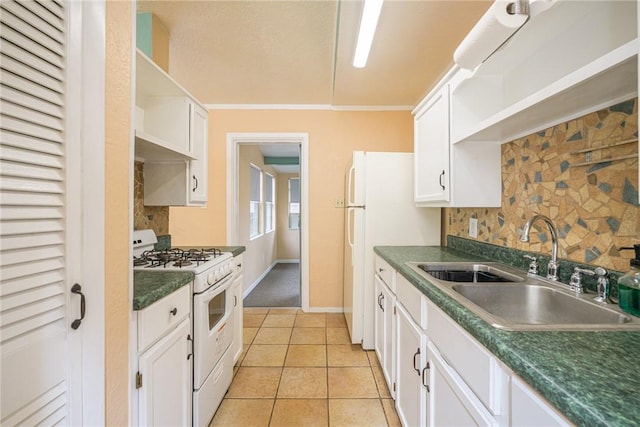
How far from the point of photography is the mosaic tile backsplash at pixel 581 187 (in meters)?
1.02

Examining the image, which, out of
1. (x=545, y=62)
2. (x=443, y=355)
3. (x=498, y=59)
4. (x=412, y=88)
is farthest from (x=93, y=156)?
(x=412, y=88)

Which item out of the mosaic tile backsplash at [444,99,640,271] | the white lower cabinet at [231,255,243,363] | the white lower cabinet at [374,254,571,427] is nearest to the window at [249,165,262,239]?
the white lower cabinet at [231,255,243,363]

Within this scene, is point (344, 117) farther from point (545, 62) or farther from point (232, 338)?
point (232, 338)

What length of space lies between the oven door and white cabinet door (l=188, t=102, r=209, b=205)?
2.27 feet

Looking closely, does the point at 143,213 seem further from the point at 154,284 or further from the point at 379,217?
the point at 379,217

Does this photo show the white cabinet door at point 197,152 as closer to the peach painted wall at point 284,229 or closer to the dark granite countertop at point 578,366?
the dark granite countertop at point 578,366

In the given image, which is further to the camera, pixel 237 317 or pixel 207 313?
pixel 237 317

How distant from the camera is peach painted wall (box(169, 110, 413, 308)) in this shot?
3.46 meters

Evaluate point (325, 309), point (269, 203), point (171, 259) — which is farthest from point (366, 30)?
point (269, 203)

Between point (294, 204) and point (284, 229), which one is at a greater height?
point (294, 204)

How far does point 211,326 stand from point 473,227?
1.88m

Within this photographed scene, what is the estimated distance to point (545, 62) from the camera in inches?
53.3

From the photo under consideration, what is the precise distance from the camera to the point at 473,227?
2.10 meters

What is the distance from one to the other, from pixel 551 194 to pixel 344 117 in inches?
98.6
